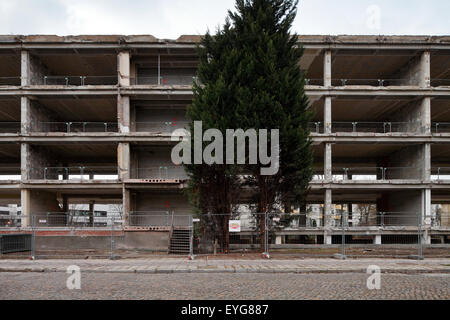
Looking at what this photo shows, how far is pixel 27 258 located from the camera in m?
14.2

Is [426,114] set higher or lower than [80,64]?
lower

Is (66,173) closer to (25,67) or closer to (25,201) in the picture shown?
(25,201)

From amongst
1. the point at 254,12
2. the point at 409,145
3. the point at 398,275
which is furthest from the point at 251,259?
the point at 409,145

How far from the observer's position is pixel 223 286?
848 centimetres

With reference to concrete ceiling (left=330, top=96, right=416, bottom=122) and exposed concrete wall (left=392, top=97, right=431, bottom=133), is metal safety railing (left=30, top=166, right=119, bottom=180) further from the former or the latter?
exposed concrete wall (left=392, top=97, right=431, bottom=133)

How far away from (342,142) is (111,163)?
20518 mm

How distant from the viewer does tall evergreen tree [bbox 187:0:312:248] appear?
14445mm

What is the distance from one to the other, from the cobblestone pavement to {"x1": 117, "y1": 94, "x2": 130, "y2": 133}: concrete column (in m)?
12.8

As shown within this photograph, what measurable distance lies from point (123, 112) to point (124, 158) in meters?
3.15

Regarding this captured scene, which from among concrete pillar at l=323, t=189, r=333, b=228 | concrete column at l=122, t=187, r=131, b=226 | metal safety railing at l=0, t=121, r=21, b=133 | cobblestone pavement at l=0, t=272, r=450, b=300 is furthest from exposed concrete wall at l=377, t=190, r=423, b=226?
metal safety railing at l=0, t=121, r=21, b=133

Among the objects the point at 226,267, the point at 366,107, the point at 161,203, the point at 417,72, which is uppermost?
the point at 417,72

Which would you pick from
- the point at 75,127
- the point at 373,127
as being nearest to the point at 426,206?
the point at 373,127

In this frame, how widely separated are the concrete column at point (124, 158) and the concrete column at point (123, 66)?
4224 millimetres

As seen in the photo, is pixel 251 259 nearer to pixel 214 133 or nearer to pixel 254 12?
pixel 214 133
